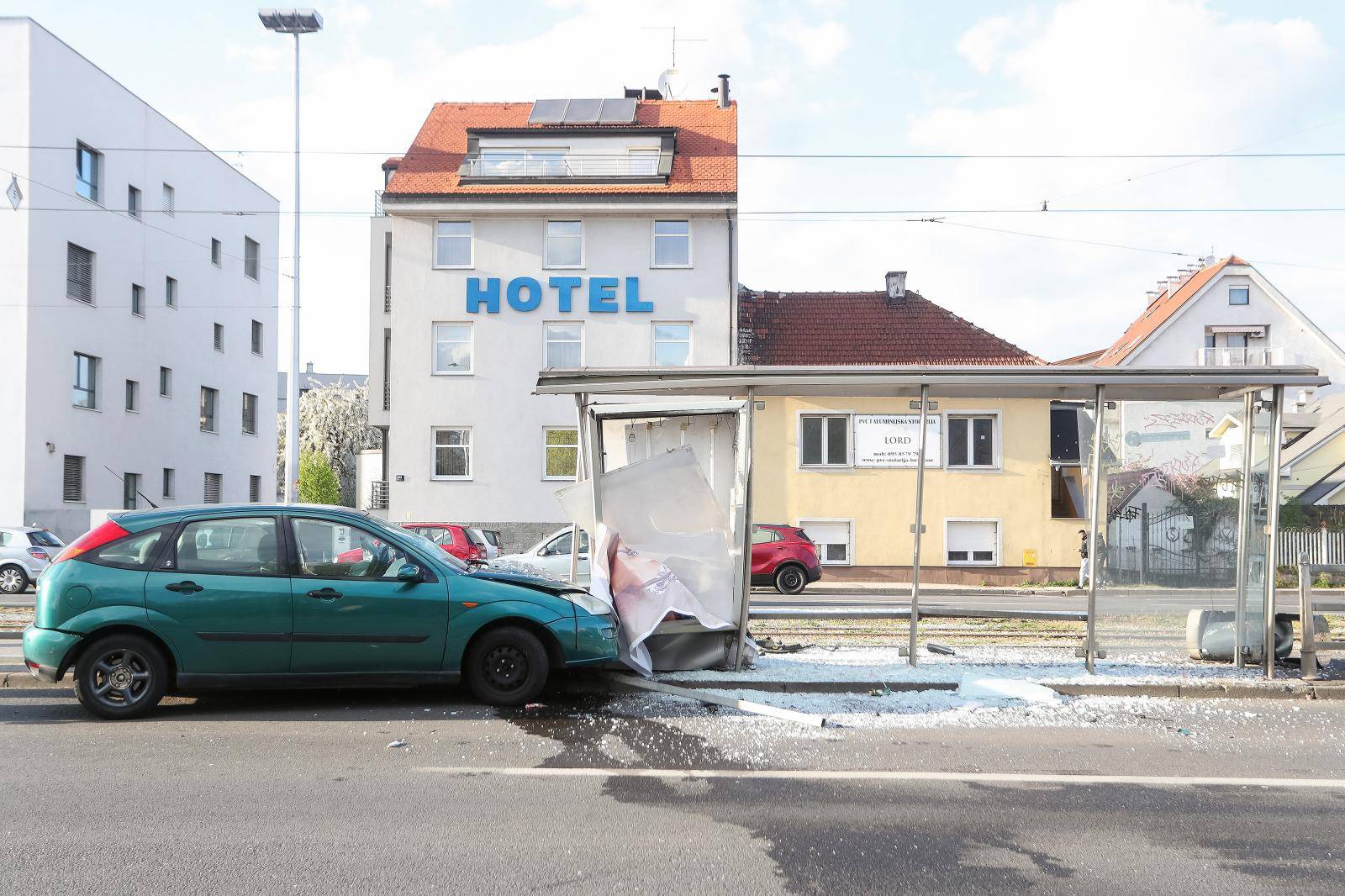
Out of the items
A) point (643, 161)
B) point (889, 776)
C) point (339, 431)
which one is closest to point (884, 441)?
point (643, 161)

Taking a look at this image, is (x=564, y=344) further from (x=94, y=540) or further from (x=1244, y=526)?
(x=94, y=540)

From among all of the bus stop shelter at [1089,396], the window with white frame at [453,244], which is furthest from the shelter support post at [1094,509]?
the window with white frame at [453,244]

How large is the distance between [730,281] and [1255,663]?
22.6m

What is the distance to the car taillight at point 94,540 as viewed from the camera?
795 centimetres

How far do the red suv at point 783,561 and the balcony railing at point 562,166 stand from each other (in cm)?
1218

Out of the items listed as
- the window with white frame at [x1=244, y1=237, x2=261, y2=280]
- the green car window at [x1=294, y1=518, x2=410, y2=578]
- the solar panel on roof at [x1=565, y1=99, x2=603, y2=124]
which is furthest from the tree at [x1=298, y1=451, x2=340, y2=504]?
the green car window at [x1=294, y1=518, x2=410, y2=578]

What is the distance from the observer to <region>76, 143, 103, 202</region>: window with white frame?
108ft

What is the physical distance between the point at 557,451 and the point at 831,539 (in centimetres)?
799

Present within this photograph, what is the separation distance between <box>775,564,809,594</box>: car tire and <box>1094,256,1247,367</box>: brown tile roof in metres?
20.7

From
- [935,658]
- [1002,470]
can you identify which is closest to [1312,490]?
[1002,470]

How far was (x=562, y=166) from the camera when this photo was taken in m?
32.0

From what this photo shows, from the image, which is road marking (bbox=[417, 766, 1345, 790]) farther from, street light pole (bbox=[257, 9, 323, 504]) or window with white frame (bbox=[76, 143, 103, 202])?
window with white frame (bbox=[76, 143, 103, 202])

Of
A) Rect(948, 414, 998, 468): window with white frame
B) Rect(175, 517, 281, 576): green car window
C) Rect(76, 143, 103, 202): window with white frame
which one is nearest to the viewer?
Rect(175, 517, 281, 576): green car window

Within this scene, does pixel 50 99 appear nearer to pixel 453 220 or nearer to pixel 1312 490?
pixel 453 220
